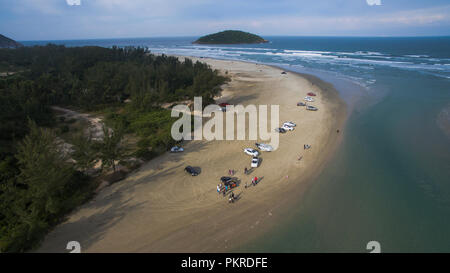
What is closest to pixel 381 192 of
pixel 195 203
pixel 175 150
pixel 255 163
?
pixel 255 163

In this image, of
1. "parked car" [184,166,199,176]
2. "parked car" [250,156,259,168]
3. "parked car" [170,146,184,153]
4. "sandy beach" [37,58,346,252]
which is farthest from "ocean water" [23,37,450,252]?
"parked car" [170,146,184,153]

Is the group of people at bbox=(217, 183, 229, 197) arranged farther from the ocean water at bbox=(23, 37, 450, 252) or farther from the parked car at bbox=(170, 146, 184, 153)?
the parked car at bbox=(170, 146, 184, 153)

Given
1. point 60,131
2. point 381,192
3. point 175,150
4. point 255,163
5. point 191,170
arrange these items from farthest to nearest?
1. point 60,131
2. point 175,150
3. point 255,163
4. point 191,170
5. point 381,192

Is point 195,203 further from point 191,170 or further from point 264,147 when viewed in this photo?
point 264,147

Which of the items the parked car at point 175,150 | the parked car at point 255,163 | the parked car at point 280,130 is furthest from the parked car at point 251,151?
the parked car at point 280,130

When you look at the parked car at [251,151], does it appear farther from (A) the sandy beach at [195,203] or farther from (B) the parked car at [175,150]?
(B) the parked car at [175,150]

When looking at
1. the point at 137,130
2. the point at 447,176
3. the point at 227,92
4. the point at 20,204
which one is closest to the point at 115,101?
the point at 137,130

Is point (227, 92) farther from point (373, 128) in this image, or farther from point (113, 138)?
point (113, 138)
